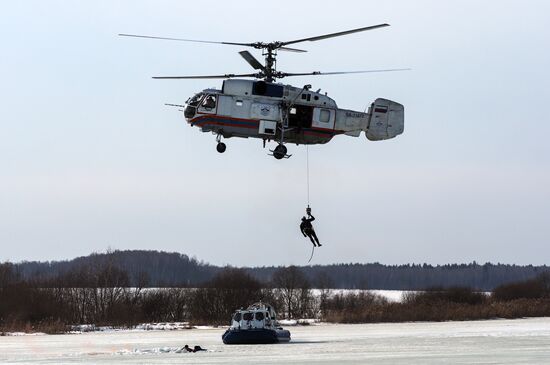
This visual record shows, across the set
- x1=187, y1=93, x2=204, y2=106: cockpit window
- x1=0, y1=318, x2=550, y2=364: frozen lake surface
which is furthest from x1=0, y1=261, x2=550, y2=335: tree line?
x1=187, y1=93, x2=204, y2=106: cockpit window

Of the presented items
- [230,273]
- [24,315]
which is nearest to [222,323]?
[230,273]

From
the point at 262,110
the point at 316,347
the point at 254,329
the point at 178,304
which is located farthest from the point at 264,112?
the point at 178,304

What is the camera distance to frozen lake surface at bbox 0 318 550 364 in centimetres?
4653

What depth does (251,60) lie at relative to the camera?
4053cm

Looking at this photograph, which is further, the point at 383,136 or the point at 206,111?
the point at 383,136

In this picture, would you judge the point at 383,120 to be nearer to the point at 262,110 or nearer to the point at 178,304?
the point at 262,110

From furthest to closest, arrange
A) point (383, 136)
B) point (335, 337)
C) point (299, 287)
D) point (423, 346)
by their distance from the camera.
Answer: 1. point (299, 287)
2. point (335, 337)
3. point (423, 346)
4. point (383, 136)

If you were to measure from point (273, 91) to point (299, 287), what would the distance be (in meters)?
67.2

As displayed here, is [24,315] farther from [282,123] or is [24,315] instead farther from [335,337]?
[282,123]

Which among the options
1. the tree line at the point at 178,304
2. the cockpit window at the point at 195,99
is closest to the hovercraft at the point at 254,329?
the cockpit window at the point at 195,99

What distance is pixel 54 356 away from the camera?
51.1m

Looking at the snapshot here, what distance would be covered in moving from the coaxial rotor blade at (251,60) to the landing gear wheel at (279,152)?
112 inches

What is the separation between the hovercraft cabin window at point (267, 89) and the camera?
40969 mm

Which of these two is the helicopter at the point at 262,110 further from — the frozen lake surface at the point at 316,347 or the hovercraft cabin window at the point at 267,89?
the frozen lake surface at the point at 316,347
